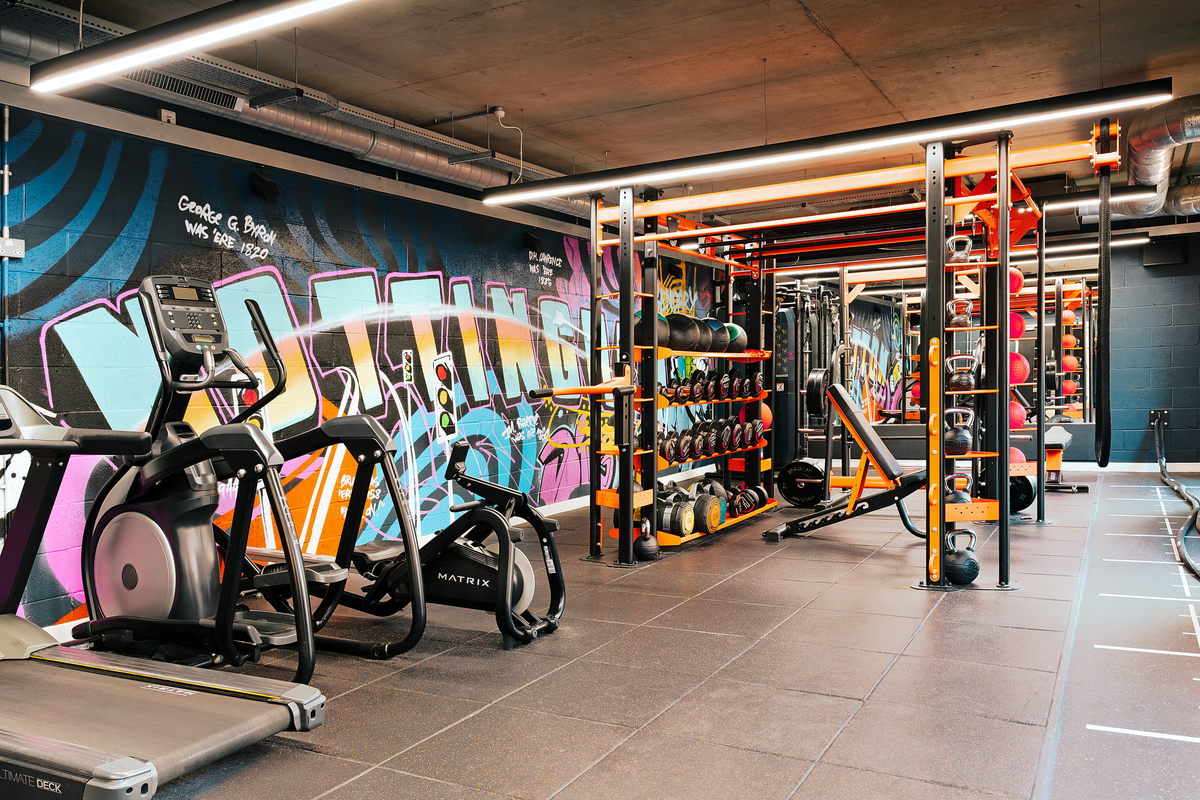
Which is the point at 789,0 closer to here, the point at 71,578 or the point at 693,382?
the point at 693,382

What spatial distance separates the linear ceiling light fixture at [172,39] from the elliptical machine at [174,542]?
3.04 feet

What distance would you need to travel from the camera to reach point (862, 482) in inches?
273

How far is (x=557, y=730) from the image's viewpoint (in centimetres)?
313

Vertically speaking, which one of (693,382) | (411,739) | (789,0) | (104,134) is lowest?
(411,739)

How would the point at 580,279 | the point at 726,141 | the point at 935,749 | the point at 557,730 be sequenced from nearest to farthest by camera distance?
the point at 935,749 < the point at 557,730 < the point at 726,141 < the point at 580,279

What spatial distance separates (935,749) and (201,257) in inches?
192

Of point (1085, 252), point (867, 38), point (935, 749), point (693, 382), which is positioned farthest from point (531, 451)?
point (1085, 252)

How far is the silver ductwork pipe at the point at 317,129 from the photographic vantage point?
4.05 meters

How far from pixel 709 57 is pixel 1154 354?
32.4 ft

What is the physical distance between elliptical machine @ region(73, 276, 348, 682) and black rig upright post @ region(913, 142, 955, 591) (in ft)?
11.8

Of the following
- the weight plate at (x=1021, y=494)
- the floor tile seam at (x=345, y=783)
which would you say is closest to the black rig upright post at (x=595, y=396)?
the floor tile seam at (x=345, y=783)

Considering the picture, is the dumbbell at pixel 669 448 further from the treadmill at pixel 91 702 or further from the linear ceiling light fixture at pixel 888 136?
the treadmill at pixel 91 702

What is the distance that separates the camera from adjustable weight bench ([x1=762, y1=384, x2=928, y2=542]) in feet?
21.6

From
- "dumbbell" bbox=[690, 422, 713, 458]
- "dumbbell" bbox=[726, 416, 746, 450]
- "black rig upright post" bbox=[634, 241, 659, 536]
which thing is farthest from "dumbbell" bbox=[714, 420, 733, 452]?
"black rig upright post" bbox=[634, 241, 659, 536]
